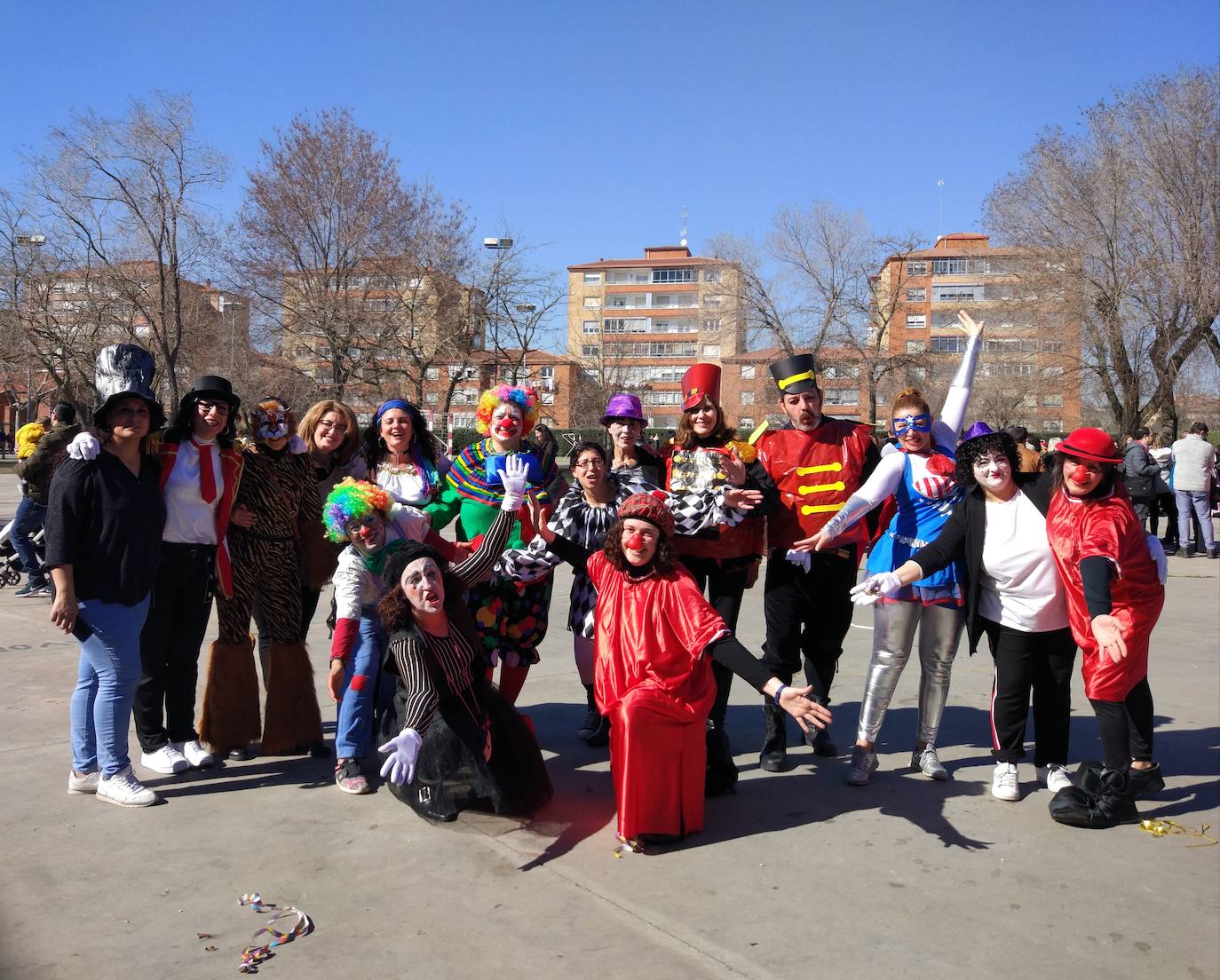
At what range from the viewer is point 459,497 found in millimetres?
4859

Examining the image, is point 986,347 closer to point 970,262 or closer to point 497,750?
point 970,262

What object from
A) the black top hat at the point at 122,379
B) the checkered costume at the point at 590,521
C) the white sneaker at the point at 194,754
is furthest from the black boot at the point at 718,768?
the black top hat at the point at 122,379

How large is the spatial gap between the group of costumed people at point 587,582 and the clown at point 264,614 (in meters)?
0.01

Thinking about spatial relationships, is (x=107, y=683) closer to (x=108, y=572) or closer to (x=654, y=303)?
(x=108, y=572)

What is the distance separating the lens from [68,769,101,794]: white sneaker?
4.17 metres

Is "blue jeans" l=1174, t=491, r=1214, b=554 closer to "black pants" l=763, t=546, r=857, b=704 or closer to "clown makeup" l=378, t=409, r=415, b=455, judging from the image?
"black pants" l=763, t=546, r=857, b=704

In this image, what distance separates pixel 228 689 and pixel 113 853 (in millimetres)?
1099

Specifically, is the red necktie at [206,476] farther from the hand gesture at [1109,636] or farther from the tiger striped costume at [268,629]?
the hand gesture at [1109,636]

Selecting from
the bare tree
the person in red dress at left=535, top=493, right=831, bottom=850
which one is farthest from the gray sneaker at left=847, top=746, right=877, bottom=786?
the bare tree

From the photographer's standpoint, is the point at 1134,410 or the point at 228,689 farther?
the point at 1134,410

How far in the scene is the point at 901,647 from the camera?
4.48 metres

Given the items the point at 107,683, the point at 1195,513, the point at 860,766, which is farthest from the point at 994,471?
the point at 1195,513

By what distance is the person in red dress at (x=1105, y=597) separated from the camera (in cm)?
393

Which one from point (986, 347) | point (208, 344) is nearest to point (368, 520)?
point (208, 344)
